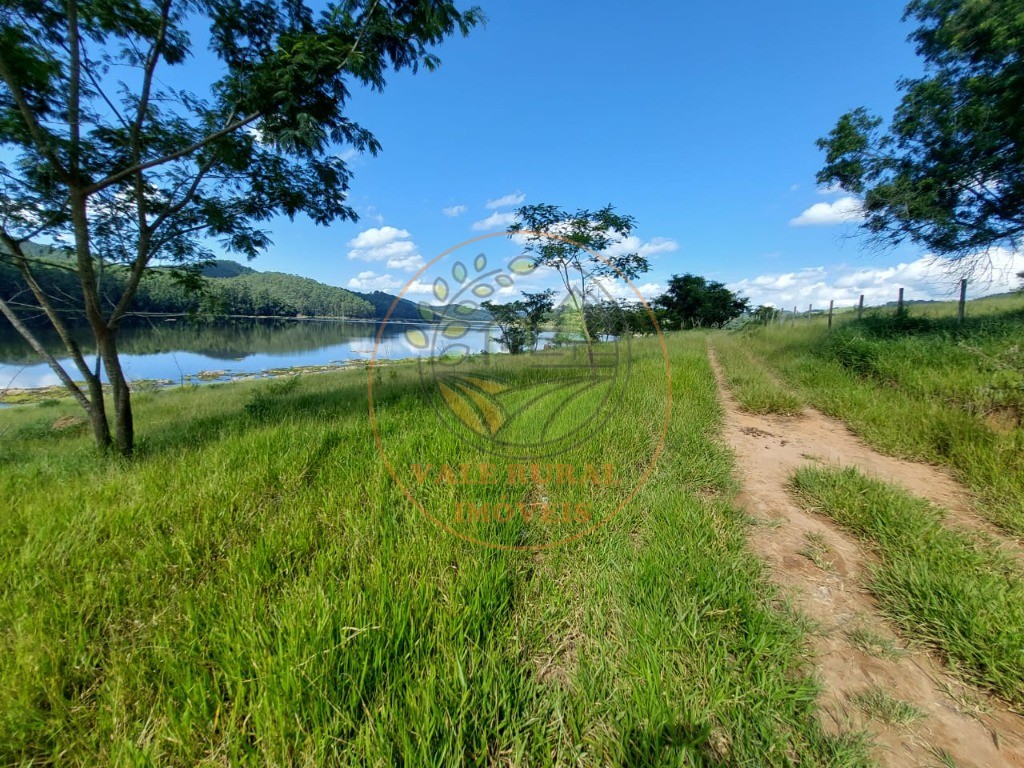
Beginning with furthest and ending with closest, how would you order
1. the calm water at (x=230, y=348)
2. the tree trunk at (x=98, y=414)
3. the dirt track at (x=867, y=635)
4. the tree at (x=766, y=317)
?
1. the tree at (x=766, y=317)
2. the calm water at (x=230, y=348)
3. the tree trunk at (x=98, y=414)
4. the dirt track at (x=867, y=635)

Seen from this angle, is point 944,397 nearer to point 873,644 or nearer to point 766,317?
point 873,644

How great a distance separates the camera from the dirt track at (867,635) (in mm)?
1025

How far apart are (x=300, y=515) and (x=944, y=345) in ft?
29.5

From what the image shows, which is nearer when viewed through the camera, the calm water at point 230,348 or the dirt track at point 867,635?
the dirt track at point 867,635

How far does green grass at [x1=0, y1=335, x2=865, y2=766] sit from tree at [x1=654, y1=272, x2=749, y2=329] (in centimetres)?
4194

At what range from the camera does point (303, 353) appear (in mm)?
32531

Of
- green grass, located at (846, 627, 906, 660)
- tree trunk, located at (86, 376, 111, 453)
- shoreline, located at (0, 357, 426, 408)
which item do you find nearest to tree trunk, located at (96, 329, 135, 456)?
tree trunk, located at (86, 376, 111, 453)

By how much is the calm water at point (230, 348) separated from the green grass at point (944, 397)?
407 centimetres

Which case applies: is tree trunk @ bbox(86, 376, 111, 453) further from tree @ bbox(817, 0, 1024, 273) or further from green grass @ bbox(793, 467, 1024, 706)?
tree @ bbox(817, 0, 1024, 273)

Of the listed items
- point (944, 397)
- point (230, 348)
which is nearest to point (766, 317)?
point (944, 397)

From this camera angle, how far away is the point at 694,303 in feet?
130

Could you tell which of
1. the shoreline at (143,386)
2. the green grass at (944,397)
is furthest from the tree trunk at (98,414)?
the shoreline at (143,386)

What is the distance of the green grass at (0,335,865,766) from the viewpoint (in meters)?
0.91

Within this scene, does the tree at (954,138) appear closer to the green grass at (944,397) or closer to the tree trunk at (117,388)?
the green grass at (944,397)
